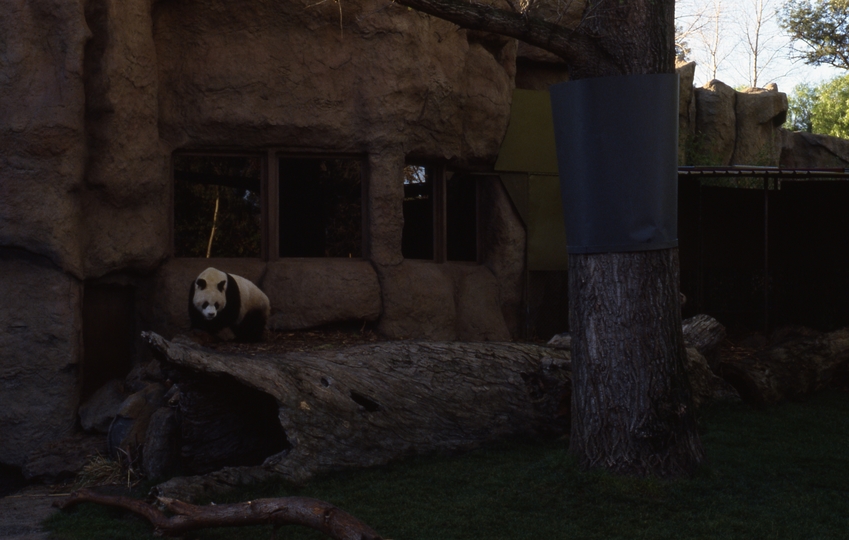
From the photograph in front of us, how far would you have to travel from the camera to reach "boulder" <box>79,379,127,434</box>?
301 inches

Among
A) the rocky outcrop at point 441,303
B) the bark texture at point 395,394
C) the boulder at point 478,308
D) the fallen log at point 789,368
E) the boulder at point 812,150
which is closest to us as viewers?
the bark texture at point 395,394

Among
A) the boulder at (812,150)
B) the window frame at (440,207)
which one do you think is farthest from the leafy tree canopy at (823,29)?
the window frame at (440,207)

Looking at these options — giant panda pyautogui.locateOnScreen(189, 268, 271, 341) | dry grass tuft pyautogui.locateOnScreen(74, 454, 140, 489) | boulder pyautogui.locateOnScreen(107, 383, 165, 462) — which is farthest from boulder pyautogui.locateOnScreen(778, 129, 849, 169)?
dry grass tuft pyautogui.locateOnScreen(74, 454, 140, 489)

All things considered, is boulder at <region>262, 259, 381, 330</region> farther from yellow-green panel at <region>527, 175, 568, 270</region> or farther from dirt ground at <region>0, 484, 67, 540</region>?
dirt ground at <region>0, 484, 67, 540</region>

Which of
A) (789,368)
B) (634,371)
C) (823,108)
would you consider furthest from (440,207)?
(823,108)

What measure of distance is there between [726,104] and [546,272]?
1046 centimetres

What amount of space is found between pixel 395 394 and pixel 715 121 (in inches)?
610

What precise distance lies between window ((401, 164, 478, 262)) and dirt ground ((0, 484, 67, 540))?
5010mm

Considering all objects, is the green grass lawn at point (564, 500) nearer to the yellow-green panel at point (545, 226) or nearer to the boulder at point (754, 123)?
the yellow-green panel at point (545, 226)

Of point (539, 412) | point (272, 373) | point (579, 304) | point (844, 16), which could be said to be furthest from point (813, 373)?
point (844, 16)

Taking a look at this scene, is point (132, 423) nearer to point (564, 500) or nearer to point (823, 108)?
point (564, 500)

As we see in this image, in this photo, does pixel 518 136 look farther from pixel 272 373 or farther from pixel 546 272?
pixel 272 373

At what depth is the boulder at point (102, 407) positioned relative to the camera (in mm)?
7633

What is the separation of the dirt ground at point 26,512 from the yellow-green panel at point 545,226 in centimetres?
651
